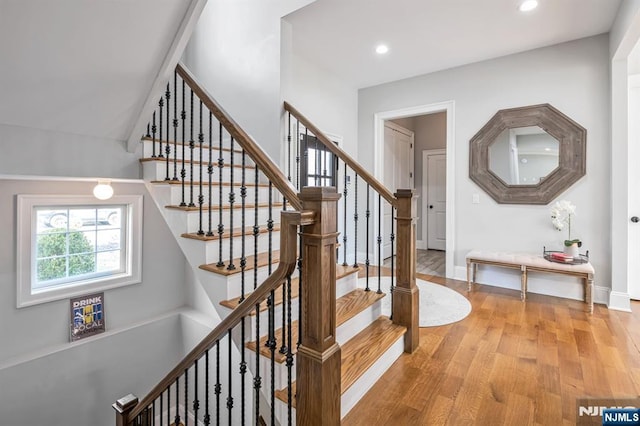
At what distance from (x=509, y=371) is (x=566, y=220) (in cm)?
232

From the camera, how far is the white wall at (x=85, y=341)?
2738 millimetres

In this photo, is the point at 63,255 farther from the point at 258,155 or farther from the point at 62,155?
the point at 258,155

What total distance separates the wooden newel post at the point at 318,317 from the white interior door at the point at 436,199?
559 centimetres

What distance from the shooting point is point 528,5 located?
294cm

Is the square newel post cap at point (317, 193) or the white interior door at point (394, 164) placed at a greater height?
the white interior door at point (394, 164)

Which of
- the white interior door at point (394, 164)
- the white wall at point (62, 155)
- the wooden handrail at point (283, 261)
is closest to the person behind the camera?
the wooden handrail at point (283, 261)

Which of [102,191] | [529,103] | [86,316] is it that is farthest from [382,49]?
[86,316]

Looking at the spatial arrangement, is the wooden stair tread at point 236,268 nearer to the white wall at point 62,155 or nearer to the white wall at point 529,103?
the white wall at point 62,155

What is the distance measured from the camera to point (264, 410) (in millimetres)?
1896

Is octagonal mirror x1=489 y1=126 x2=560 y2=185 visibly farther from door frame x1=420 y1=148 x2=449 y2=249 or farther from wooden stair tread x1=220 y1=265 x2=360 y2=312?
wooden stair tread x1=220 y1=265 x2=360 y2=312

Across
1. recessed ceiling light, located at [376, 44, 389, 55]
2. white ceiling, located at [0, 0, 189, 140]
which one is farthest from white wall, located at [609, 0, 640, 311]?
white ceiling, located at [0, 0, 189, 140]

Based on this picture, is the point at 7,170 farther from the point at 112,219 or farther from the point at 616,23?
the point at 616,23

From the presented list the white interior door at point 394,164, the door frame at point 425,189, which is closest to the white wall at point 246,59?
the white interior door at point 394,164

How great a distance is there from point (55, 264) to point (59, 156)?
142cm
